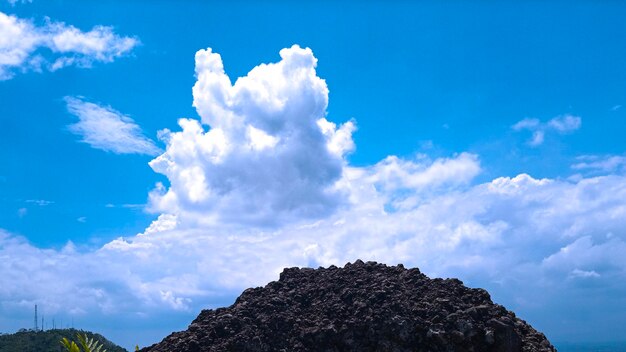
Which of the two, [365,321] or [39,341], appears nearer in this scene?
[365,321]

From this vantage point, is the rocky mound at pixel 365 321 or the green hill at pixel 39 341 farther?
the green hill at pixel 39 341

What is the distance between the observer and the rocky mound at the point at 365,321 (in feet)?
88.0

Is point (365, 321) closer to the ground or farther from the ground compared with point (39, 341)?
closer to the ground

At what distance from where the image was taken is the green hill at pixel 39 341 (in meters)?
93.9

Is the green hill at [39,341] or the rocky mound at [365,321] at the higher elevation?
the green hill at [39,341]

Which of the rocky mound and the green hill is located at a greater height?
the green hill

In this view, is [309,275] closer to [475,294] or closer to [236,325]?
[236,325]

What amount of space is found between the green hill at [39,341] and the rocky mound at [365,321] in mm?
69652

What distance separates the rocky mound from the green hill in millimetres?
69652

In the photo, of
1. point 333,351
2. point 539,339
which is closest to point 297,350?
point 333,351

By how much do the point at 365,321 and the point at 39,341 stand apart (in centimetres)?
8764

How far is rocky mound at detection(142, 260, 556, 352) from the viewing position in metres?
26.8

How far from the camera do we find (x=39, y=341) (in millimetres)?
98250

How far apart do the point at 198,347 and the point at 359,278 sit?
29.5ft
